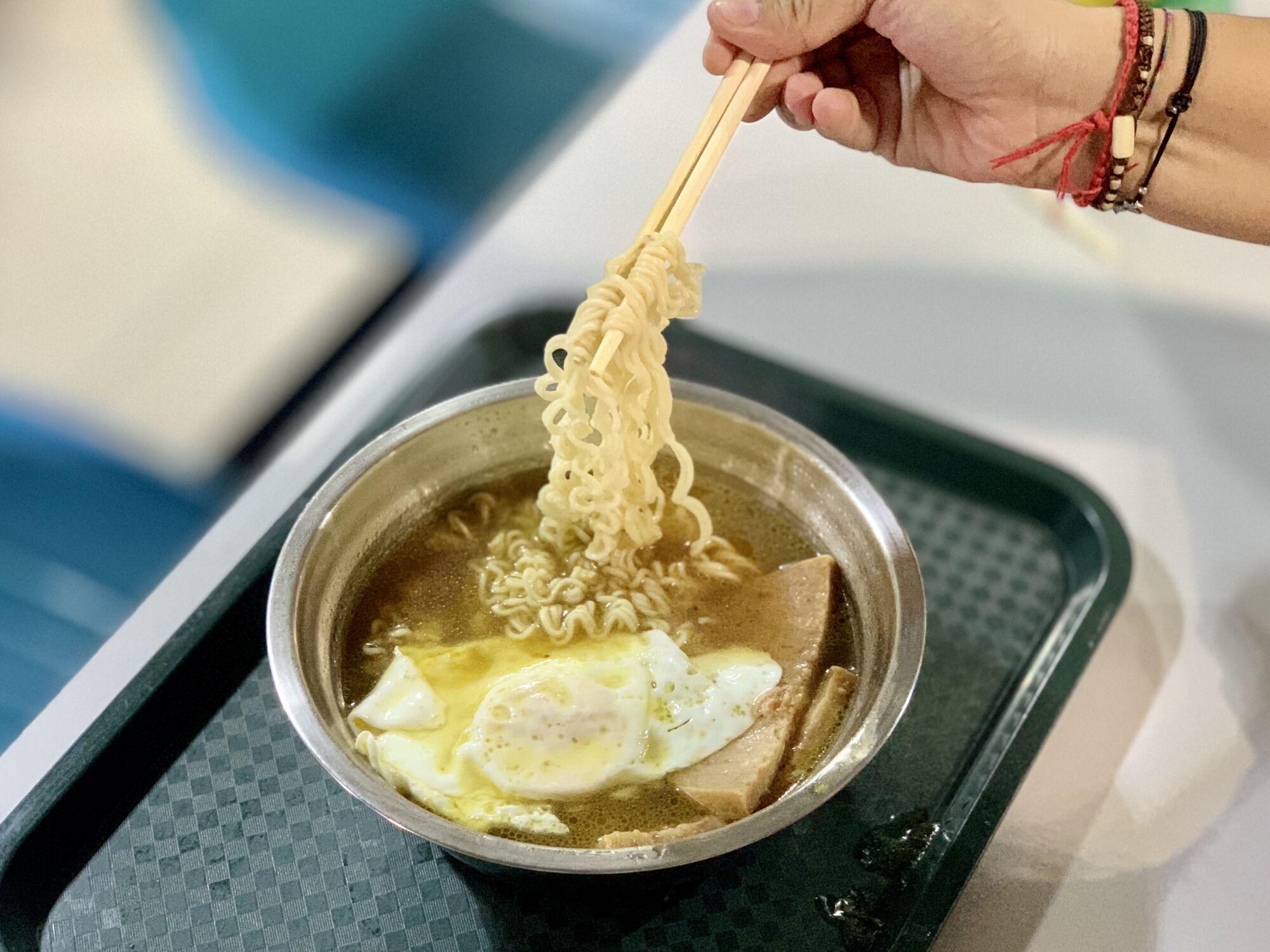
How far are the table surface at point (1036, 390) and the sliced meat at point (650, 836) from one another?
528 mm

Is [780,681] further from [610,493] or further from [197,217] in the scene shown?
[197,217]

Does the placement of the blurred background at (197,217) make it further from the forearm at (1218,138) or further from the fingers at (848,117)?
the forearm at (1218,138)

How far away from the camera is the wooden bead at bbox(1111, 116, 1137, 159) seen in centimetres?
219

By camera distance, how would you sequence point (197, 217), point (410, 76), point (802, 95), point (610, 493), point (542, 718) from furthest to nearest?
point (410, 76) < point (197, 217) < point (802, 95) < point (610, 493) < point (542, 718)

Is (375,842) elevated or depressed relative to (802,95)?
depressed

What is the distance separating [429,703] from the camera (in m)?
1.83

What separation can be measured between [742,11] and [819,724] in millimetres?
1242

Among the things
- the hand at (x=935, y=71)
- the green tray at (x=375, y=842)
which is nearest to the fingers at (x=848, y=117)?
the hand at (x=935, y=71)

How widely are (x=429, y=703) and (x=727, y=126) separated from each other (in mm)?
1086

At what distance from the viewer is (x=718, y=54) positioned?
7.04 feet

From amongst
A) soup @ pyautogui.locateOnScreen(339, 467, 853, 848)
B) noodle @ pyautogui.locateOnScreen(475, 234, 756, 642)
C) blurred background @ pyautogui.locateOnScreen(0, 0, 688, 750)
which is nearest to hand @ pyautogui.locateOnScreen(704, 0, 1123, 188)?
noodle @ pyautogui.locateOnScreen(475, 234, 756, 642)

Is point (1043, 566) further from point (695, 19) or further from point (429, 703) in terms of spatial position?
point (695, 19)

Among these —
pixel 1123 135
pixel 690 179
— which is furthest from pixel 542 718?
pixel 1123 135

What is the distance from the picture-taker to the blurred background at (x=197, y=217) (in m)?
2.98
